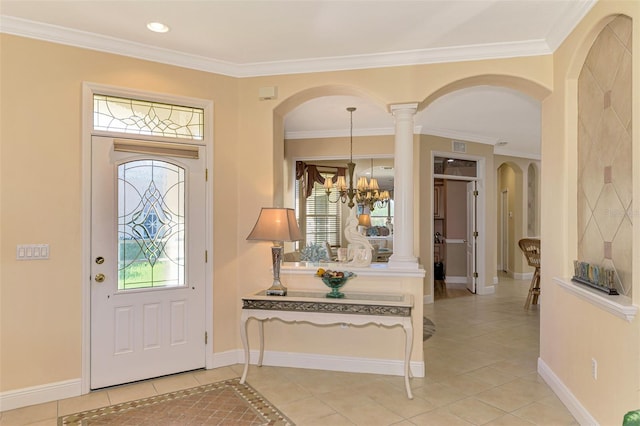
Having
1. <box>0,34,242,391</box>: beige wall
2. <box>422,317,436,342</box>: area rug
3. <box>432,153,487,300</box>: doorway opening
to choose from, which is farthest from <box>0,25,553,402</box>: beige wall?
<box>432,153,487,300</box>: doorway opening

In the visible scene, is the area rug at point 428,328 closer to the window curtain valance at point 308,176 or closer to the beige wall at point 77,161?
the beige wall at point 77,161

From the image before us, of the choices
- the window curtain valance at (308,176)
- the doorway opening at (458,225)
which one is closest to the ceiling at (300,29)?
the doorway opening at (458,225)

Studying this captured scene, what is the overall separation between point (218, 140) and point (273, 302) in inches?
62.8

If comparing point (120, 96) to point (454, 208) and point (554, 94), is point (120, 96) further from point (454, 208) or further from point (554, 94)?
point (454, 208)

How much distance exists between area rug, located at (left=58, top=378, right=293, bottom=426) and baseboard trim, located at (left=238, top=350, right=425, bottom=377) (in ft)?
1.87

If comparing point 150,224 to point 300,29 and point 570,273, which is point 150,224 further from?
point 570,273

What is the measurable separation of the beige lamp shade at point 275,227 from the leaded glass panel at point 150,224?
740 millimetres

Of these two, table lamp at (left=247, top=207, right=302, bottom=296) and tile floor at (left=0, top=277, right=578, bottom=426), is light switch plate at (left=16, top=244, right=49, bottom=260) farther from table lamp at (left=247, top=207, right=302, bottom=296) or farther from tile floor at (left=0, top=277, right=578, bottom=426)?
table lamp at (left=247, top=207, right=302, bottom=296)

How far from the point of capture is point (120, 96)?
3.35 meters

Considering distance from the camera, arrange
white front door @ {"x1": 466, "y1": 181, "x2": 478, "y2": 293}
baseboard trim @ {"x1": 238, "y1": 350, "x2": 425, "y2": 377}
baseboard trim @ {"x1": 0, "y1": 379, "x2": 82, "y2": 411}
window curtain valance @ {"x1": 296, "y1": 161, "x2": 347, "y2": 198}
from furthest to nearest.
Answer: window curtain valance @ {"x1": 296, "y1": 161, "x2": 347, "y2": 198}, white front door @ {"x1": 466, "y1": 181, "x2": 478, "y2": 293}, baseboard trim @ {"x1": 238, "y1": 350, "x2": 425, "y2": 377}, baseboard trim @ {"x1": 0, "y1": 379, "x2": 82, "y2": 411}

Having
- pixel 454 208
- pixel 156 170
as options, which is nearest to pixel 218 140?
pixel 156 170

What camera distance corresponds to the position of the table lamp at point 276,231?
3.36 m

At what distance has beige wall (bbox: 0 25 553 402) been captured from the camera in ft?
9.70

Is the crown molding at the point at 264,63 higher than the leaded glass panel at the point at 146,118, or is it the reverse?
the crown molding at the point at 264,63
